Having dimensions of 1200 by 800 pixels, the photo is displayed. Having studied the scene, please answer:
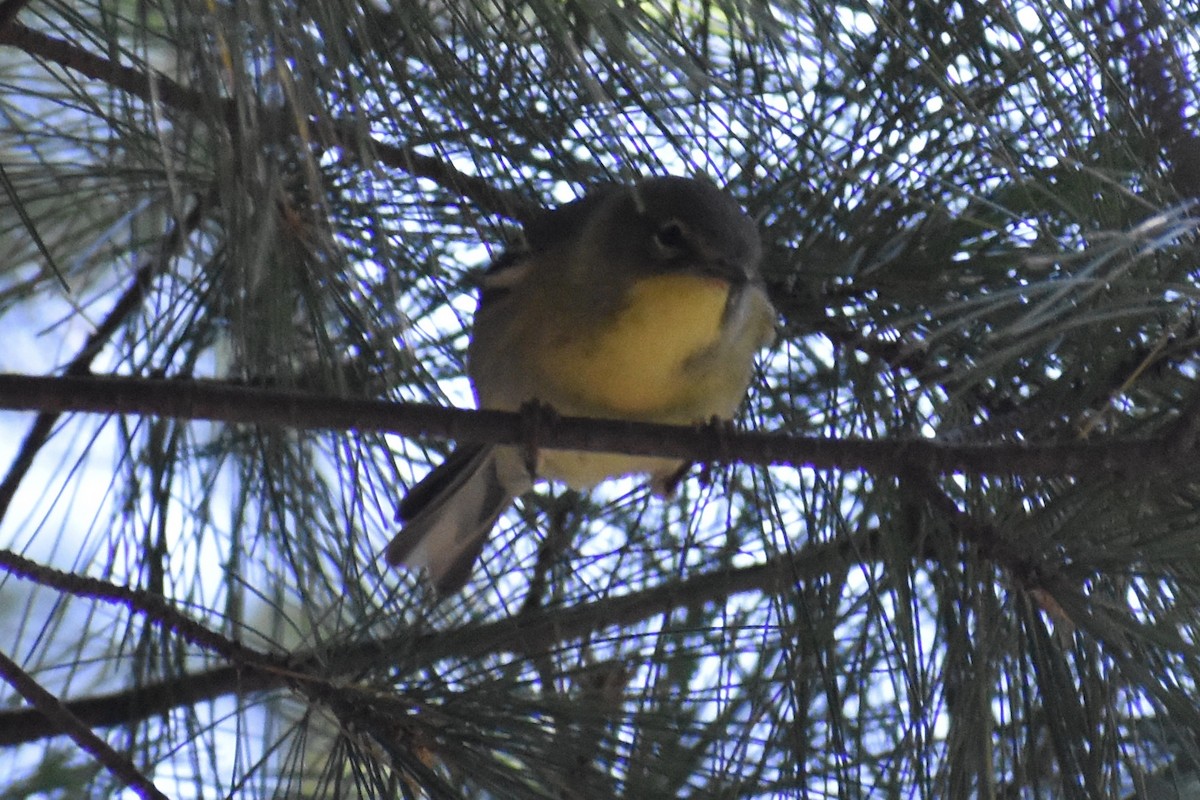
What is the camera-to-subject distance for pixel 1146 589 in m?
1.61

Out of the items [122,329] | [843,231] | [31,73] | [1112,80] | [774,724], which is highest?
[31,73]

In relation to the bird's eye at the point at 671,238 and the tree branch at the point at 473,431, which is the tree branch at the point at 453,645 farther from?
the bird's eye at the point at 671,238

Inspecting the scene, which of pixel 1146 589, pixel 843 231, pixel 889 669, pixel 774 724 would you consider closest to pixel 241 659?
pixel 774 724

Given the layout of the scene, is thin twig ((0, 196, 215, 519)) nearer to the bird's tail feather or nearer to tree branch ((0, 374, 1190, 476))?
tree branch ((0, 374, 1190, 476))

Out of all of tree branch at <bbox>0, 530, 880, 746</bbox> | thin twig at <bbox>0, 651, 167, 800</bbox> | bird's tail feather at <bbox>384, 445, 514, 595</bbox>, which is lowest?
thin twig at <bbox>0, 651, 167, 800</bbox>

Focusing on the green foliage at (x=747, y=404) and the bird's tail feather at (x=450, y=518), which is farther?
the bird's tail feather at (x=450, y=518)

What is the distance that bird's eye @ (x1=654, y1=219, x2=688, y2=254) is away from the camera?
6.28 ft

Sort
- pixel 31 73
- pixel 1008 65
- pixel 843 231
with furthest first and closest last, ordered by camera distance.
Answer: pixel 31 73 → pixel 843 231 → pixel 1008 65

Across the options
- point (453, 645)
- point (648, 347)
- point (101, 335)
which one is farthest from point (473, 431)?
point (101, 335)

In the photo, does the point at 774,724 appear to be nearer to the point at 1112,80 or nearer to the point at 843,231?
the point at 843,231

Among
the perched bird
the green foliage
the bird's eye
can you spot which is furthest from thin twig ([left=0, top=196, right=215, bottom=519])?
the bird's eye

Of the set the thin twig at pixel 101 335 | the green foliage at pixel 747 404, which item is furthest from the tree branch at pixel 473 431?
the thin twig at pixel 101 335

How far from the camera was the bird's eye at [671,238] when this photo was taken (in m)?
1.91

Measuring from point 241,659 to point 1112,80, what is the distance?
3.37 ft
